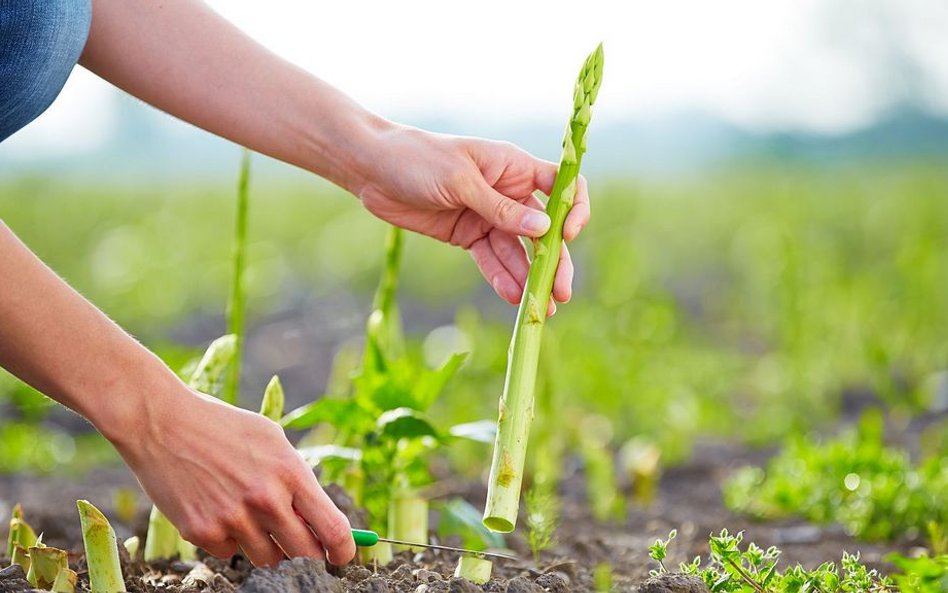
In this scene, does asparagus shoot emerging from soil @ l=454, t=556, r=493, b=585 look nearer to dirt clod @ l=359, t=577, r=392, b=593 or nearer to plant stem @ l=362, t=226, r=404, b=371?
dirt clod @ l=359, t=577, r=392, b=593

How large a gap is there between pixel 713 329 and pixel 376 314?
5.40m

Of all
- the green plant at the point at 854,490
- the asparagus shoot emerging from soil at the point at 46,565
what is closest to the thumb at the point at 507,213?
the asparagus shoot emerging from soil at the point at 46,565

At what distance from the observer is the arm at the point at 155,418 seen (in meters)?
1.61

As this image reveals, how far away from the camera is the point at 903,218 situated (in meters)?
8.99

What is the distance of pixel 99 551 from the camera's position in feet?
5.98

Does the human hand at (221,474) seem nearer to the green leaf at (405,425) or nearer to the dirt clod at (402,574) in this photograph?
the dirt clod at (402,574)

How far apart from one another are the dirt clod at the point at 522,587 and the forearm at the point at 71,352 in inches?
26.8

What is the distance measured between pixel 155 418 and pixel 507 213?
79 cm

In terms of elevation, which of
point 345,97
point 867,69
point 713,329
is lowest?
point 345,97

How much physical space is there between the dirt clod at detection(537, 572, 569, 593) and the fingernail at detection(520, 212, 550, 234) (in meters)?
0.68

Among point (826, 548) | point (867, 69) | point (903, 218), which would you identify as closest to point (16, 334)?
point (826, 548)

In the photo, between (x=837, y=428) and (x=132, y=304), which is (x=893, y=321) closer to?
(x=837, y=428)

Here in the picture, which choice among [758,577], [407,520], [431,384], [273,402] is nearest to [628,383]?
[431,384]

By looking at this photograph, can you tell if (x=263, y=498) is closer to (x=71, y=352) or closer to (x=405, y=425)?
(x=71, y=352)
